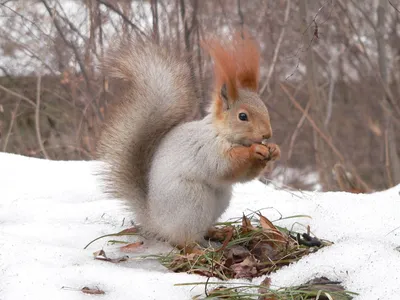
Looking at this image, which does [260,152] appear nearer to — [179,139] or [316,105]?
[179,139]

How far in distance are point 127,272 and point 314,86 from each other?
2703 mm

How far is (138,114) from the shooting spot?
7.86ft

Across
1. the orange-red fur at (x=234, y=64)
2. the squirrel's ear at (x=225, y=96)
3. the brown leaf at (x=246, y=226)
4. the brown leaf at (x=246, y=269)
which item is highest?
the orange-red fur at (x=234, y=64)

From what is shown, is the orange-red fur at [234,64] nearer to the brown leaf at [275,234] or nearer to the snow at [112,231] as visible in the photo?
the brown leaf at [275,234]

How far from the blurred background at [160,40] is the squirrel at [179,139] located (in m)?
0.66

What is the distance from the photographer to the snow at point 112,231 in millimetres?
1786

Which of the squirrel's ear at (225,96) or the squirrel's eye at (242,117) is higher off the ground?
the squirrel's ear at (225,96)

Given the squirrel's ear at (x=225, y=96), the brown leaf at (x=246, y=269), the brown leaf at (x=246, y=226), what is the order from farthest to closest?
1. the brown leaf at (x=246, y=226)
2. the squirrel's ear at (x=225, y=96)
3. the brown leaf at (x=246, y=269)

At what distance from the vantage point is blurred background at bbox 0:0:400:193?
13.5ft

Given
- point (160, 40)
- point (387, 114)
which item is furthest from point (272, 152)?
point (387, 114)

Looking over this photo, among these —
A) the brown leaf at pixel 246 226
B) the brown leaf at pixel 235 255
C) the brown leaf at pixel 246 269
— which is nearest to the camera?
the brown leaf at pixel 246 269

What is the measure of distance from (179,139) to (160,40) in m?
1.19

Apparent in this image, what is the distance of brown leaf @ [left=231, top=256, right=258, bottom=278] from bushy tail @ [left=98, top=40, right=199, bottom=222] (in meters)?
0.47

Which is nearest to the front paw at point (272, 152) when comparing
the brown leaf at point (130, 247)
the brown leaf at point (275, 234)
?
the brown leaf at point (275, 234)
